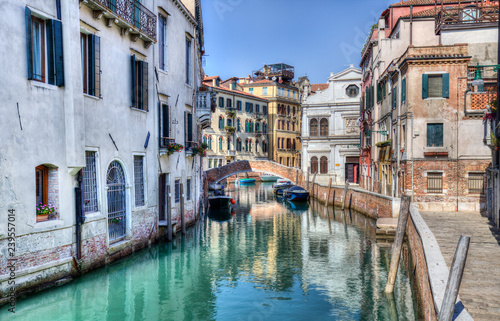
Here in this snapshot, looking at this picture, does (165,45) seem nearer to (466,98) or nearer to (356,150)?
(466,98)

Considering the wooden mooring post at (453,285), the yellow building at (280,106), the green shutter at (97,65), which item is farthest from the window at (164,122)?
the yellow building at (280,106)

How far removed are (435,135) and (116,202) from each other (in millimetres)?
12391

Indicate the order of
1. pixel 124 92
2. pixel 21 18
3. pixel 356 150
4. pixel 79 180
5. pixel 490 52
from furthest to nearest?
1. pixel 356 150
2. pixel 490 52
3. pixel 124 92
4. pixel 79 180
5. pixel 21 18

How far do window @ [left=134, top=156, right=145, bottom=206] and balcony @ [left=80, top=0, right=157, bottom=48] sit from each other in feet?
11.1

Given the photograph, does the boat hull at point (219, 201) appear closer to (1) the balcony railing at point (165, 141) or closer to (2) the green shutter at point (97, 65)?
(1) the balcony railing at point (165, 141)

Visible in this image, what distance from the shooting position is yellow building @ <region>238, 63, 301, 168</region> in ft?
166

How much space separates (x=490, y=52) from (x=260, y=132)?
106 ft

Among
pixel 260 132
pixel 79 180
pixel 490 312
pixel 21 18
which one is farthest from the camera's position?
pixel 260 132

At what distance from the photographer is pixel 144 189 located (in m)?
12.7

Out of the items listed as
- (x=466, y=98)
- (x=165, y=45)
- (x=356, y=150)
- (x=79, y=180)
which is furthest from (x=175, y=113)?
(x=356, y=150)

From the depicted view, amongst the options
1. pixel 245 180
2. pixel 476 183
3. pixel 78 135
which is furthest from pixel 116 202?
pixel 245 180

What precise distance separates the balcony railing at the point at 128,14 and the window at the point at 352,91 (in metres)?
25.2

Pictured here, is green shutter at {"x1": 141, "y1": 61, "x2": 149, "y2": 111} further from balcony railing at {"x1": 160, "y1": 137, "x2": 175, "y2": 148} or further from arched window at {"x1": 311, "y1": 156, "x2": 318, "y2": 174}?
arched window at {"x1": 311, "y1": 156, "x2": 318, "y2": 174}

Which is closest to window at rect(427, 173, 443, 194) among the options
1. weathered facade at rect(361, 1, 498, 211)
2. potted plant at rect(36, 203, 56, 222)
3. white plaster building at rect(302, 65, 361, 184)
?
weathered facade at rect(361, 1, 498, 211)
